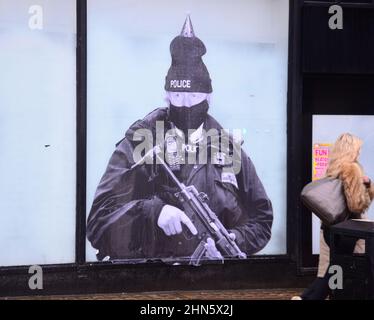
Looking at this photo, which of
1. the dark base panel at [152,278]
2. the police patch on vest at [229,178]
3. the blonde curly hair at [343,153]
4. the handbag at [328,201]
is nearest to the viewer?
the handbag at [328,201]

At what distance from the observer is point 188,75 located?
798 cm

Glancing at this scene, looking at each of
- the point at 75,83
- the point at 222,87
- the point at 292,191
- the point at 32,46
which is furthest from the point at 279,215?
the point at 32,46

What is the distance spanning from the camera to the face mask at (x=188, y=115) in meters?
7.96

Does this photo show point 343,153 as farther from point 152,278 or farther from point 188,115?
point 152,278

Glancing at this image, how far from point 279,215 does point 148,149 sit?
1.84m

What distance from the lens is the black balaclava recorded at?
26.1 ft

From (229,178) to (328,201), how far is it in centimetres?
219

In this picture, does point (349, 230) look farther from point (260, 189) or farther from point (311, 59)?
point (311, 59)

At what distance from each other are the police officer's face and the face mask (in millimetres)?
38

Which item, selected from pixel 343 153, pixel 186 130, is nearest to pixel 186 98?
pixel 186 130

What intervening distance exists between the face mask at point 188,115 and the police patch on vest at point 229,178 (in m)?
0.67

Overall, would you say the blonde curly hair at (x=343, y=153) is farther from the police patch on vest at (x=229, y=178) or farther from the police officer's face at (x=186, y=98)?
the police officer's face at (x=186, y=98)

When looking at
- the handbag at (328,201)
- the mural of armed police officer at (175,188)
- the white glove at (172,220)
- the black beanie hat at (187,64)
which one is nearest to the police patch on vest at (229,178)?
the mural of armed police officer at (175,188)
